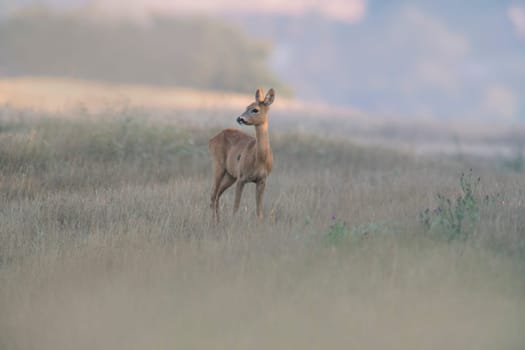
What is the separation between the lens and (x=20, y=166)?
12281mm

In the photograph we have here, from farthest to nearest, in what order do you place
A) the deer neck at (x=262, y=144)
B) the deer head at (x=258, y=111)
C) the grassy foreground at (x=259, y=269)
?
the deer neck at (x=262, y=144), the deer head at (x=258, y=111), the grassy foreground at (x=259, y=269)

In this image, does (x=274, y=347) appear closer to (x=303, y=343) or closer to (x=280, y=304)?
(x=303, y=343)

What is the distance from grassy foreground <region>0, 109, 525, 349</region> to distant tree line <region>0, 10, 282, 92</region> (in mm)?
39289

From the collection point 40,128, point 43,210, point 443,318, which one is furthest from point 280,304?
point 40,128

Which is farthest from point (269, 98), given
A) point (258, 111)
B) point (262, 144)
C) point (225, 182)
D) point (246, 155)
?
point (225, 182)

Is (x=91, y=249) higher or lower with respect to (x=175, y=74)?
lower

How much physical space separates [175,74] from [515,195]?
47451mm

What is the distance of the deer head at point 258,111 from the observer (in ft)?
29.0

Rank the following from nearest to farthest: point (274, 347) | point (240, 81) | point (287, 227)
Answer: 1. point (274, 347)
2. point (287, 227)
3. point (240, 81)

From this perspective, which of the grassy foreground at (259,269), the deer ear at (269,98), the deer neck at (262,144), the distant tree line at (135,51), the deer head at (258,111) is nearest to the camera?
the grassy foreground at (259,269)

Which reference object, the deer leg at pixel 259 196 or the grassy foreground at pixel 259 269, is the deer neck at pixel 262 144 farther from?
the grassy foreground at pixel 259 269

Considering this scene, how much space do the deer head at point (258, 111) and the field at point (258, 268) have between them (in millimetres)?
1167

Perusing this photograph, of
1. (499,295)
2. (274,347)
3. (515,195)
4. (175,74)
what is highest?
(175,74)

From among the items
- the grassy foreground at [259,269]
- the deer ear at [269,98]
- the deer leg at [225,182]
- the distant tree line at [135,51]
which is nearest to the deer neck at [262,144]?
the deer ear at [269,98]
